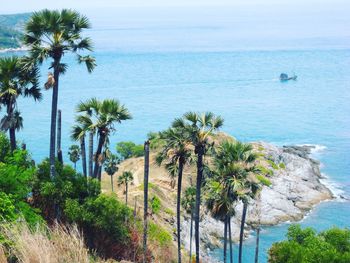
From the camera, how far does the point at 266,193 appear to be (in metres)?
85.2

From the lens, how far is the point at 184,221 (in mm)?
67500

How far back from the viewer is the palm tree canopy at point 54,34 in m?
31.5

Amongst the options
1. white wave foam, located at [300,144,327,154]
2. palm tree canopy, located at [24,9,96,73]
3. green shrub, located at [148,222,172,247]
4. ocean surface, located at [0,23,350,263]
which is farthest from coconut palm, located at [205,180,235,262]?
white wave foam, located at [300,144,327,154]

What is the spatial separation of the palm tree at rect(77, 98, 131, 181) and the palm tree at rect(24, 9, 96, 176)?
2.69 metres

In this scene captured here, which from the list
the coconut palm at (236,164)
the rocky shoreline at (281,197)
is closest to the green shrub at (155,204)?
the rocky shoreline at (281,197)

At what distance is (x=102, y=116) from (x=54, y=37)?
6033 mm

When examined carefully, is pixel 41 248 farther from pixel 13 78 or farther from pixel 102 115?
pixel 13 78

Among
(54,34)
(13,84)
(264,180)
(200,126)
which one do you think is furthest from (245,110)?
(54,34)

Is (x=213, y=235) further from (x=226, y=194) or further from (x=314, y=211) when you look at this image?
(x=226, y=194)

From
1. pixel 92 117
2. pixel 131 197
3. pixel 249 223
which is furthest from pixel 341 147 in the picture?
pixel 92 117

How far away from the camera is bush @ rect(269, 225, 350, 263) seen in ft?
105

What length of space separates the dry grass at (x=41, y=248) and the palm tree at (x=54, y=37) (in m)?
16.3

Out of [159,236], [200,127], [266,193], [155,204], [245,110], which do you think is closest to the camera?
[200,127]

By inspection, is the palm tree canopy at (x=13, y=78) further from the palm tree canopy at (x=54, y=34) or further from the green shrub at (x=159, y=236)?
the green shrub at (x=159, y=236)
